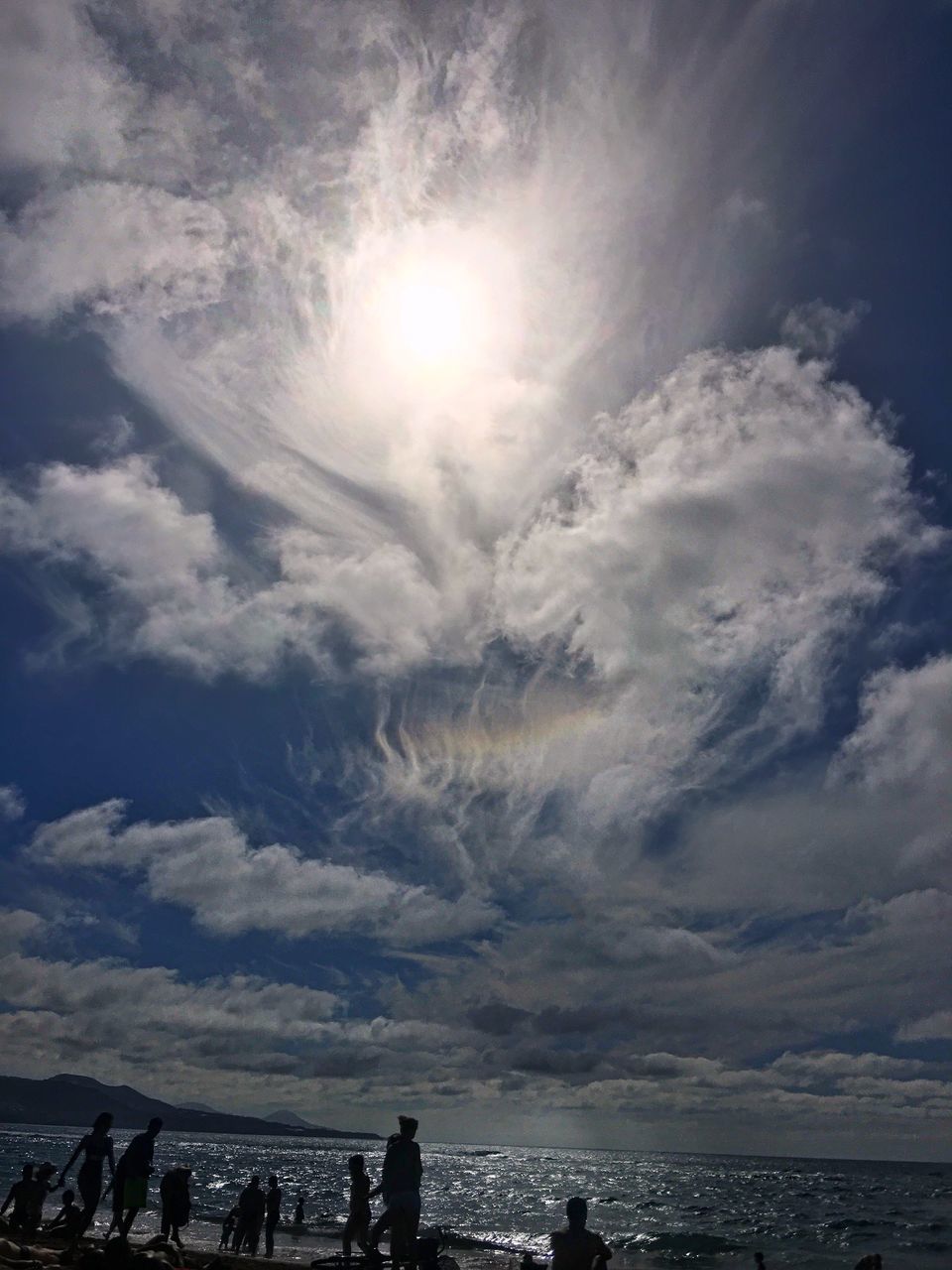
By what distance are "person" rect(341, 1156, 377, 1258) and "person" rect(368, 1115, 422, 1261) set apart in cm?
163

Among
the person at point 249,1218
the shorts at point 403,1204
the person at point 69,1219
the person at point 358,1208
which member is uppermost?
the shorts at point 403,1204

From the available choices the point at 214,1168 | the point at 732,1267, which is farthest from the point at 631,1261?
the point at 214,1168

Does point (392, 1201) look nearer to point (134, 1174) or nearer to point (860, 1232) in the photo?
point (134, 1174)

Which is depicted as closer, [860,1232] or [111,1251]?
[111,1251]

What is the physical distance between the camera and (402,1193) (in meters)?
11.0

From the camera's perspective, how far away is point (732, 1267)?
37688 mm

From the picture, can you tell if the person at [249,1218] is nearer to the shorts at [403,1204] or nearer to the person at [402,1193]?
the person at [402,1193]

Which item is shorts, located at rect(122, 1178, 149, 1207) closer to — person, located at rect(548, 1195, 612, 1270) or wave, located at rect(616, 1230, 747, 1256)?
person, located at rect(548, 1195, 612, 1270)

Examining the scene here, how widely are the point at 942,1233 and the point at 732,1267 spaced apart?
96.3 ft

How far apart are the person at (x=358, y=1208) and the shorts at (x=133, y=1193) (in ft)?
11.9

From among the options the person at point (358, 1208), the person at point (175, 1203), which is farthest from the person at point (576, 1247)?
the person at point (175, 1203)

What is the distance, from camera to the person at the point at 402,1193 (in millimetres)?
10883

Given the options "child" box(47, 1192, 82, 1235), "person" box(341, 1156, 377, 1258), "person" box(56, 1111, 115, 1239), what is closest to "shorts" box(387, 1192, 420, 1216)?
"person" box(341, 1156, 377, 1258)

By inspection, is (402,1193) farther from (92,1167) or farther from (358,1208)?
(92,1167)
